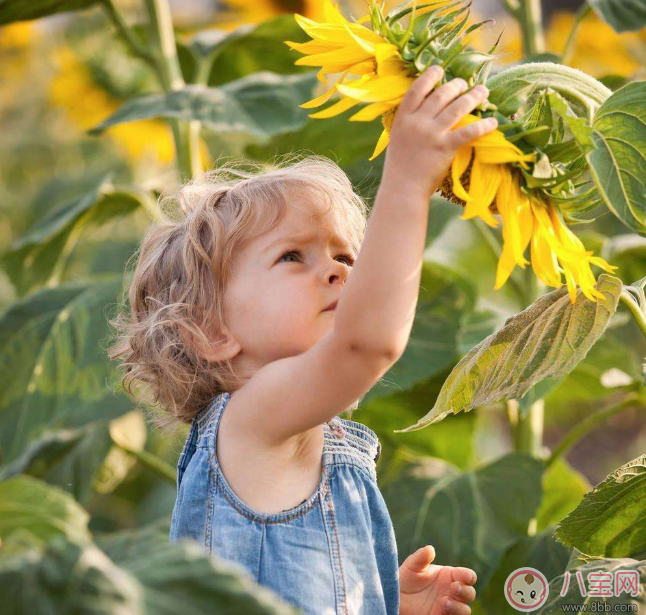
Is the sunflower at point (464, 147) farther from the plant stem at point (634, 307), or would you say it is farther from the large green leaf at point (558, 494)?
the large green leaf at point (558, 494)

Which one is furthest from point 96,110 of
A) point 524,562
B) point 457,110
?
point 457,110

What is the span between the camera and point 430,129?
0.66 meters

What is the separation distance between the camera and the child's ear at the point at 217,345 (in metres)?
0.87

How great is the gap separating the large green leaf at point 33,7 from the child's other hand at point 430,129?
3.17ft

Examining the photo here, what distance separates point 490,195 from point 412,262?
66 mm

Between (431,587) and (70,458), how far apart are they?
0.74m

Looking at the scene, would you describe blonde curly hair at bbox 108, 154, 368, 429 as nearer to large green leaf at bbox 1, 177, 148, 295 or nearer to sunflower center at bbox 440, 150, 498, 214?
sunflower center at bbox 440, 150, 498, 214

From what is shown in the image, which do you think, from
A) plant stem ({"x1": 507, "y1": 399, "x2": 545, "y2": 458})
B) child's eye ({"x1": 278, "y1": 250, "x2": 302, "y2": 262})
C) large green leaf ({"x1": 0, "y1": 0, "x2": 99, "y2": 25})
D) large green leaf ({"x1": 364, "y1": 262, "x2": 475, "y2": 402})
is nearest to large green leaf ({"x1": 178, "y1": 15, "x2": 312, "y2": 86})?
large green leaf ({"x1": 0, "y1": 0, "x2": 99, "y2": 25})

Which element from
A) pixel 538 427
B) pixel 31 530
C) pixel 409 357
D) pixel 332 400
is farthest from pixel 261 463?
pixel 538 427

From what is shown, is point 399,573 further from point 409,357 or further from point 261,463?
point 409,357

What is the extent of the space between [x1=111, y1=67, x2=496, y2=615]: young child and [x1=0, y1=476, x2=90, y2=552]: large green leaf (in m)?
0.10

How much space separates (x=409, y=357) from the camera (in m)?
1.40

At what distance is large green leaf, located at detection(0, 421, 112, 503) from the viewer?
57.5 inches

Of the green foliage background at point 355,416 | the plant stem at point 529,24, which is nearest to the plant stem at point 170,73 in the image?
the green foliage background at point 355,416
